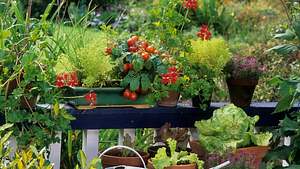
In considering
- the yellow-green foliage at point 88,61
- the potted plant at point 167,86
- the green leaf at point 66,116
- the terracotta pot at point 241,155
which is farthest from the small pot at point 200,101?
the green leaf at point 66,116

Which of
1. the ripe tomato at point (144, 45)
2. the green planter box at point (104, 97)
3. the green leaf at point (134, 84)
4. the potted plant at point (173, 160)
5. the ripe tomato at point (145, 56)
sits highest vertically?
the ripe tomato at point (144, 45)

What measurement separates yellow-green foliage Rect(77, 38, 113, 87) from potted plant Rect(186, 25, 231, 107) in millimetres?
→ 424

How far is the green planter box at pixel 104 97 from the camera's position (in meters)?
3.00

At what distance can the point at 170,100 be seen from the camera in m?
3.20

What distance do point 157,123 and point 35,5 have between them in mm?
9143

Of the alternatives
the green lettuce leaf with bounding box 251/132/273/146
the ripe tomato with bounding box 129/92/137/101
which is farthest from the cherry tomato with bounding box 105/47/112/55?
the green lettuce leaf with bounding box 251/132/273/146

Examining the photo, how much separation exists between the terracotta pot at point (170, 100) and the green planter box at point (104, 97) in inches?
4.3

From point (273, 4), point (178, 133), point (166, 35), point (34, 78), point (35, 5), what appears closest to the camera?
point (34, 78)

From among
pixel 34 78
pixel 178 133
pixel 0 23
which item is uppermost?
pixel 0 23

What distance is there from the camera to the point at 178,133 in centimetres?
302

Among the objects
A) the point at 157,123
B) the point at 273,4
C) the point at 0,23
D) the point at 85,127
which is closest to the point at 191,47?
the point at 157,123

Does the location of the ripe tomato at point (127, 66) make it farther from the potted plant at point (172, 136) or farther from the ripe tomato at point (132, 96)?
the potted plant at point (172, 136)

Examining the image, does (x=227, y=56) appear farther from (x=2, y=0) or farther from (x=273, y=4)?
(x=273, y=4)

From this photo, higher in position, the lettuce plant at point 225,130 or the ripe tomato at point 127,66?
the ripe tomato at point 127,66
